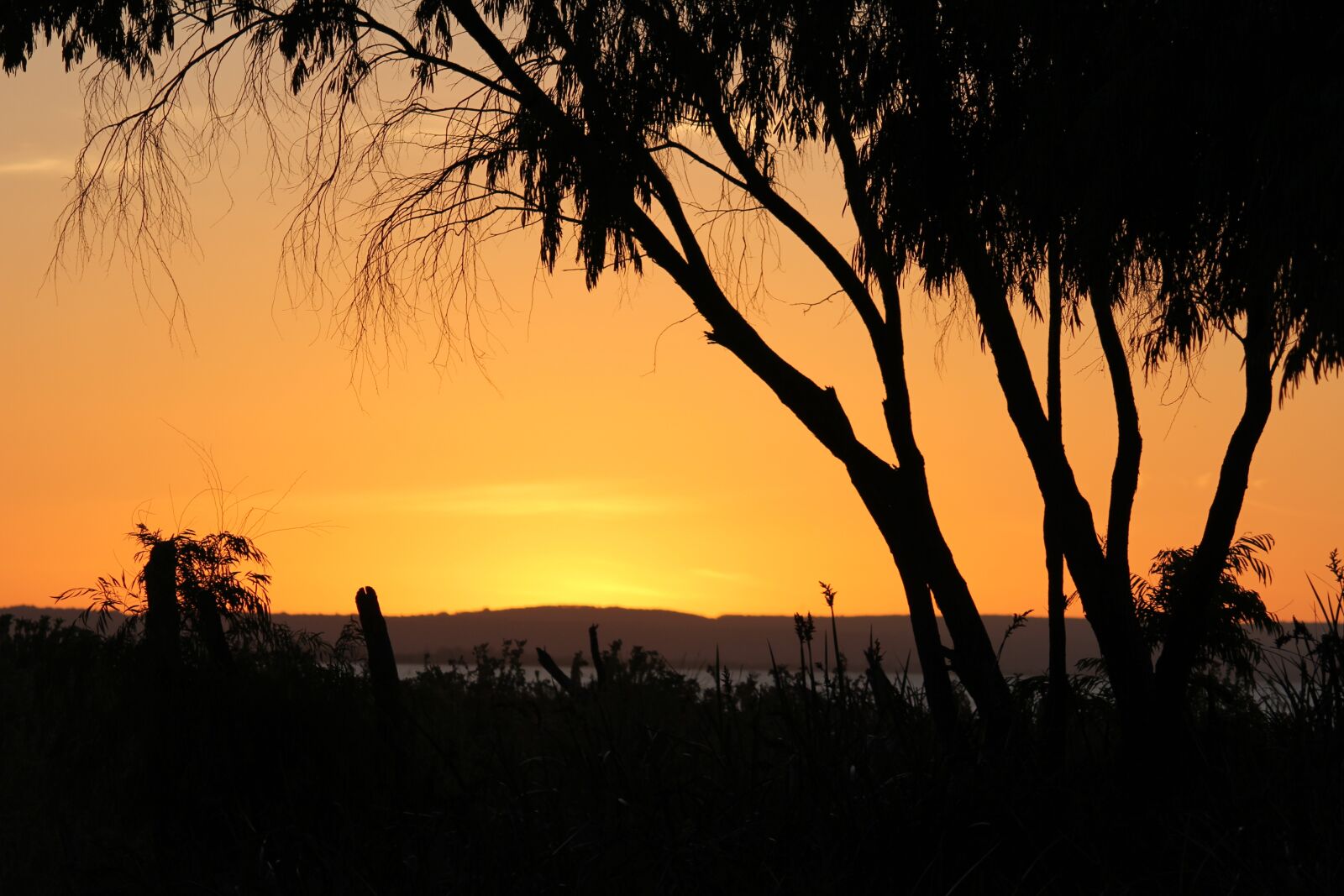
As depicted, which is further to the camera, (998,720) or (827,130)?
(827,130)

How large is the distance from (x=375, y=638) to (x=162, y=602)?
1.69 metres

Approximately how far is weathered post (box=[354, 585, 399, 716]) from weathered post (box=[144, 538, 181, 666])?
1465 millimetres

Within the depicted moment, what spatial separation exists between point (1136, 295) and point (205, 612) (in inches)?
281

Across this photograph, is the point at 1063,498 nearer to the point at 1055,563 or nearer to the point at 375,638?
the point at 1055,563

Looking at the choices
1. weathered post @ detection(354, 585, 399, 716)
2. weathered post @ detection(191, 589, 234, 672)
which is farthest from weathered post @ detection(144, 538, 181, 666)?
weathered post @ detection(354, 585, 399, 716)

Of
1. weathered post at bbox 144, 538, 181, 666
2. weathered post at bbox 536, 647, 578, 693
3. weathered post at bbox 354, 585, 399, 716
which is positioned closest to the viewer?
weathered post at bbox 536, 647, 578, 693

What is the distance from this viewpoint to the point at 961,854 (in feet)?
15.5

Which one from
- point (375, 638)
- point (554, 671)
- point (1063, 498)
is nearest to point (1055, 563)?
point (1063, 498)

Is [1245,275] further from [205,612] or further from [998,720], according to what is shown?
[205,612]

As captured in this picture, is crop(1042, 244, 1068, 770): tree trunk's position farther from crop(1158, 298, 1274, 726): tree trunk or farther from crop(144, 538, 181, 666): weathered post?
crop(144, 538, 181, 666): weathered post

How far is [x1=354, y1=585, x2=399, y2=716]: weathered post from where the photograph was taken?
10.7 metres

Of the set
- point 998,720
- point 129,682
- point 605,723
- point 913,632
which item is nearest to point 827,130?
point 913,632

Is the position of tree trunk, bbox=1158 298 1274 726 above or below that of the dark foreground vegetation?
above

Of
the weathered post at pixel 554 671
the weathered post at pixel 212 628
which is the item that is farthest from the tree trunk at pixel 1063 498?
the weathered post at pixel 212 628
